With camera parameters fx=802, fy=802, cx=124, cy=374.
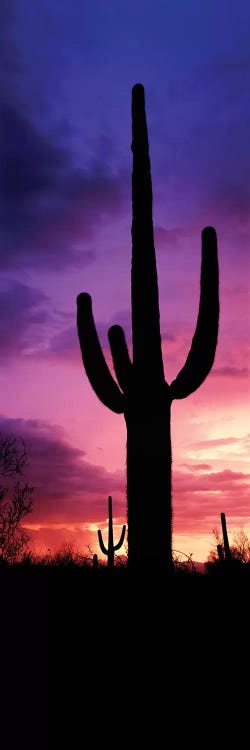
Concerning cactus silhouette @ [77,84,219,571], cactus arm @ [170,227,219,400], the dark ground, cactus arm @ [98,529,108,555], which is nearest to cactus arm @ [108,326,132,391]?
cactus silhouette @ [77,84,219,571]

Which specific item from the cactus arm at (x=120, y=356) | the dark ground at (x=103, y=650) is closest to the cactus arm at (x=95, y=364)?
the cactus arm at (x=120, y=356)

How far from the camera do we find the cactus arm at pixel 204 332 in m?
8.78

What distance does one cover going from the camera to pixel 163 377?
898cm

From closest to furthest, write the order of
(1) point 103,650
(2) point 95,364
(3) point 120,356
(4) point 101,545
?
(1) point 103,650 → (2) point 95,364 → (3) point 120,356 → (4) point 101,545

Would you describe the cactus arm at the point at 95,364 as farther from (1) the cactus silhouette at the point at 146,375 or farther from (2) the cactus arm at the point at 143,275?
(2) the cactus arm at the point at 143,275

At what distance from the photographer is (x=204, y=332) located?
8.76 meters

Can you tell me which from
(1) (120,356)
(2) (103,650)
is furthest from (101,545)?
(2) (103,650)

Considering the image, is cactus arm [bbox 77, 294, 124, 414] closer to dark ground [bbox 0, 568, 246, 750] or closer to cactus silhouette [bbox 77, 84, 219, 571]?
cactus silhouette [bbox 77, 84, 219, 571]

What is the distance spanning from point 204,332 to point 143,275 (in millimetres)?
1006

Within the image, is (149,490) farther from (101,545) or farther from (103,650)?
(101,545)

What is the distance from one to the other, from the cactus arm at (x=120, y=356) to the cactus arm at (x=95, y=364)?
0.11 meters

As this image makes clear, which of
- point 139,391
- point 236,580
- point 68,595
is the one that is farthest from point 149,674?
point 139,391

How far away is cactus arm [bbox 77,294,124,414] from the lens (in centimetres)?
898

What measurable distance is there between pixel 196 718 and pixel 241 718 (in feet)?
1.07
